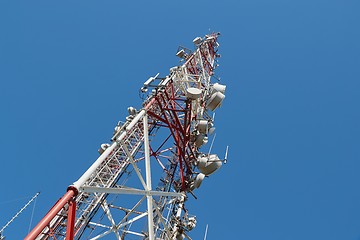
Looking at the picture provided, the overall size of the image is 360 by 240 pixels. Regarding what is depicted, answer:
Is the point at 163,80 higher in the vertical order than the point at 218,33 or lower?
lower

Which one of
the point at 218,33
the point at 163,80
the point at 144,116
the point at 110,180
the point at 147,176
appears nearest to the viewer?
the point at 147,176

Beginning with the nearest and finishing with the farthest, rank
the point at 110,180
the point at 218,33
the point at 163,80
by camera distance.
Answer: the point at 163,80
the point at 110,180
the point at 218,33

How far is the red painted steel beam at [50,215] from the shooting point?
5.85 m

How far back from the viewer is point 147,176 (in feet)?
33.2

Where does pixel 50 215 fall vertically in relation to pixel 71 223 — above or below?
below

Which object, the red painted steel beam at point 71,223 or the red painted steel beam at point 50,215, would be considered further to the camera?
the red painted steel beam at point 71,223

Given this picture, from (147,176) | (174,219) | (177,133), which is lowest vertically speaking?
(147,176)

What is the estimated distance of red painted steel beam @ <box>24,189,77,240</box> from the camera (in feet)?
19.2

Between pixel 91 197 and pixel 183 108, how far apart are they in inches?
220

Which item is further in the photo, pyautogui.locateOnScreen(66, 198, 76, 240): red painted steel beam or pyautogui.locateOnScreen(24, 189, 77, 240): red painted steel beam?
pyautogui.locateOnScreen(66, 198, 76, 240): red painted steel beam

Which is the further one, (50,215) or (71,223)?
(71,223)

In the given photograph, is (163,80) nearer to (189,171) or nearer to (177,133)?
(177,133)

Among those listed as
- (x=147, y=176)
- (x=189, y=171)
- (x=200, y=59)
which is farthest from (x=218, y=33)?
(x=147, y=176)

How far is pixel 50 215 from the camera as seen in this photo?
20.9 feet
